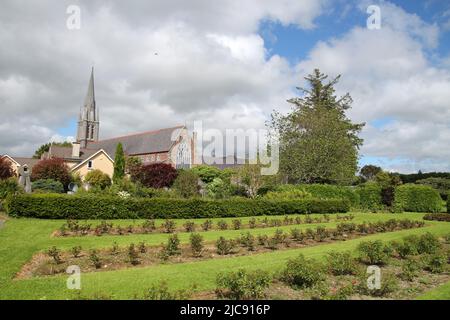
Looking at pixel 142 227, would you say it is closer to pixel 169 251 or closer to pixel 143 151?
pixel 169 251

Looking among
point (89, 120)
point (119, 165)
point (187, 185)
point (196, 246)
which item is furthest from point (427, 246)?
point (89, 120)

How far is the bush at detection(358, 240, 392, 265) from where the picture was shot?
10198mm

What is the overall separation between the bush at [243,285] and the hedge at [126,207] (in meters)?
13.2

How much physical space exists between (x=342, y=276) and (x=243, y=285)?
3.29m

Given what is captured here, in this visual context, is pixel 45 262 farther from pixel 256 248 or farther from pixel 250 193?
pixel 250 193

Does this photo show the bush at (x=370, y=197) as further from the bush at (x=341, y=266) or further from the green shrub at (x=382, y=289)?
the green shrub at (x=382, y=289)

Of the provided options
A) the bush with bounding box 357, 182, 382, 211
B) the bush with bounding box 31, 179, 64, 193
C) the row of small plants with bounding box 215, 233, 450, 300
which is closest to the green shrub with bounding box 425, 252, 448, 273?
the row of small plants with bounding box 215, 233, 450, 300

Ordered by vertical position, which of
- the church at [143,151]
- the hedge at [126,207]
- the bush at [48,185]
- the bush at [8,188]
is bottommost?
the hedge at [126,207]

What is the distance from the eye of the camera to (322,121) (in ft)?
125

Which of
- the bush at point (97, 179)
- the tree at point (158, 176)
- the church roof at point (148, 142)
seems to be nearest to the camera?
the tree at point (158, 176)

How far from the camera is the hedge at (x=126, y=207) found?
1791 centimetres

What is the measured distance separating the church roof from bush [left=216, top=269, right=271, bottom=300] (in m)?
56.9

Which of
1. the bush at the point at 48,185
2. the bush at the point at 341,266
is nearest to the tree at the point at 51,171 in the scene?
the bush at the point at 48,185

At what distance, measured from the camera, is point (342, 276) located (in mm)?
8891
